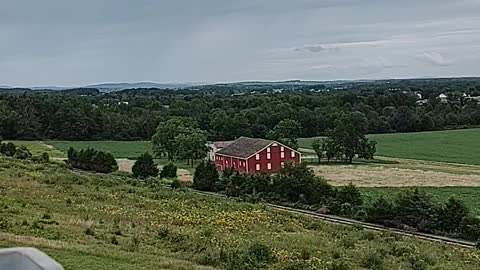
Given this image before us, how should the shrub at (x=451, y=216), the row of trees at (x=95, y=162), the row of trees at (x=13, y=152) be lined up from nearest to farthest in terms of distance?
the shrub at (x=451, y=216), the row of trees at (x=95, y=162), the row of trees at (x=13, y=152)

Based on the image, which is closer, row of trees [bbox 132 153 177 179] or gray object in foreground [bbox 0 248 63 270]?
gray object in foreground [bbox 0 248 63 270]

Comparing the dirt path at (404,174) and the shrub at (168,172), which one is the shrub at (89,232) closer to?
the shrub at (168,172)

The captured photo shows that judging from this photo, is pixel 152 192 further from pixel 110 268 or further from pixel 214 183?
pixel 110 268

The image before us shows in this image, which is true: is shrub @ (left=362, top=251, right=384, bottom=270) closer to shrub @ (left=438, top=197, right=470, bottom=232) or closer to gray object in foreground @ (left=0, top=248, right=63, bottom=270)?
gray object in foreground @ (left=0, top=248, right=63, bottom=270)

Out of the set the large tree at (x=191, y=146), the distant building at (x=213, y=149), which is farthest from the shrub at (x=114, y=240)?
the large tree at (x=191, y=146)

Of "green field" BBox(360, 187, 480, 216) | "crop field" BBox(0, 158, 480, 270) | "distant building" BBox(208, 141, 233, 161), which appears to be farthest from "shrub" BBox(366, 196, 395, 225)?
"distant building" BBox(208, 141, 233, 161)
